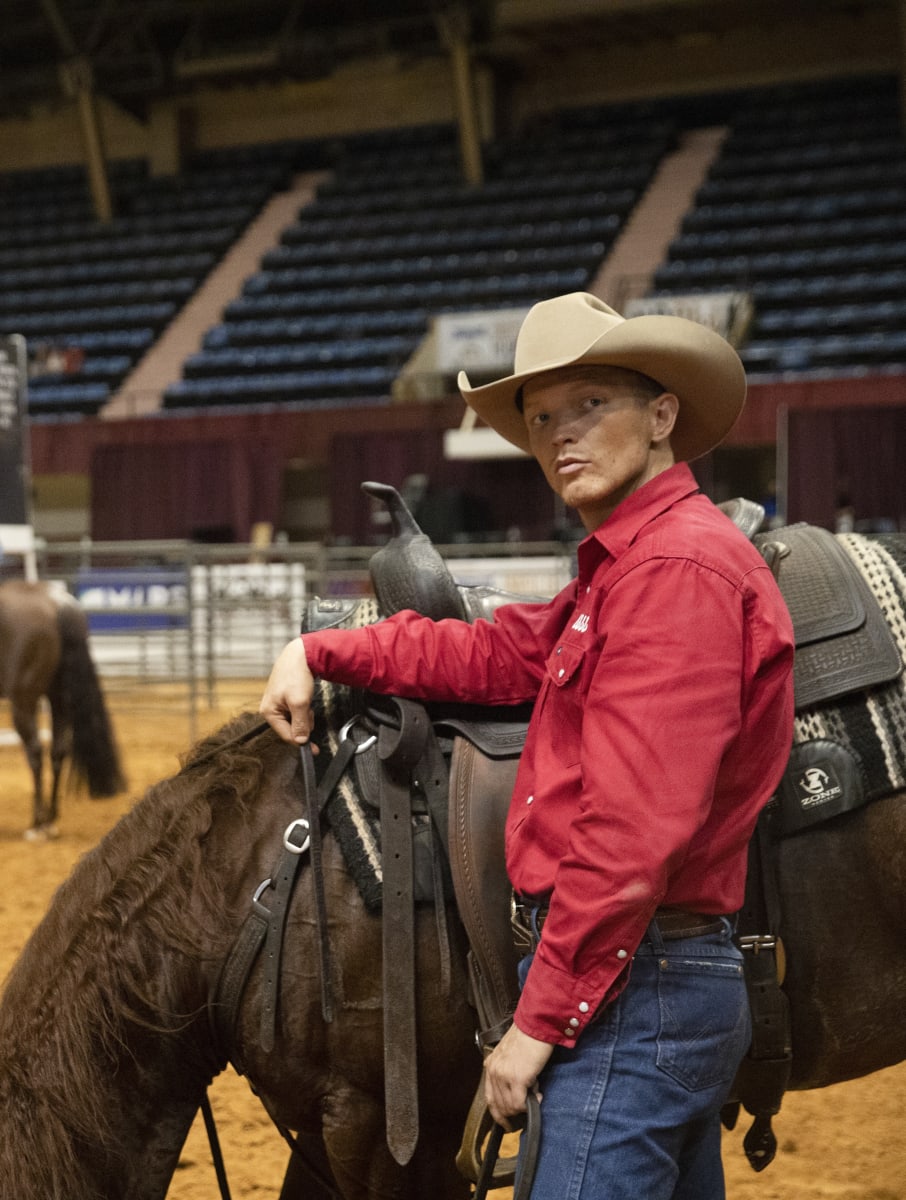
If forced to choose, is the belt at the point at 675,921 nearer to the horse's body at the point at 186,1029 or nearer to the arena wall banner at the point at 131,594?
the horse's body at the point at 186,1029

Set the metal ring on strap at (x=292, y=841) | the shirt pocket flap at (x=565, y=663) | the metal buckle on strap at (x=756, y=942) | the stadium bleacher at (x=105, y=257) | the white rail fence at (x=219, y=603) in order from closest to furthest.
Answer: the shirt pocket flap at (x=565, y=663)
the metal buckle on strap at (x=756, y=942)
the metal ring on strap at (x=292, y=841)
the white rail fence at (x=219, y=603)
the stadium bleacher at (x=105, y=257)

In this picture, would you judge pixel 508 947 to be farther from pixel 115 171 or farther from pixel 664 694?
pixel 115 171

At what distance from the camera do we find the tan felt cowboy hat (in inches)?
49.4

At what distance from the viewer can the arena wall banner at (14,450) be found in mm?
6926

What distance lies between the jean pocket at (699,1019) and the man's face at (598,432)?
1.61 feet

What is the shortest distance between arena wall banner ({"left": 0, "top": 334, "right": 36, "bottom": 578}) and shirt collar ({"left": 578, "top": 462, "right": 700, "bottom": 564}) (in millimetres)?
6204

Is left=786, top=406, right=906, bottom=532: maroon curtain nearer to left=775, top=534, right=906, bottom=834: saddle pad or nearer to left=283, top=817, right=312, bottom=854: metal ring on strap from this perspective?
left=775, top=534, right=906, bottom=834: saddle pad

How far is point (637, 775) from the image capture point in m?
1.11

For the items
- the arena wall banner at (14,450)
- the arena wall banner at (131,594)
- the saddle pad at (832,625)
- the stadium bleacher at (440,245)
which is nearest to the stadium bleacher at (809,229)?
the stadium bleacher at (440,245)

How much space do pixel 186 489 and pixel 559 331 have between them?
48.7 ft

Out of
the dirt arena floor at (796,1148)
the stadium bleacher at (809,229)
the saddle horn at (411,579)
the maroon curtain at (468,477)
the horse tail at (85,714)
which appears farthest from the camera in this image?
the stadium bleacher at (809,229)

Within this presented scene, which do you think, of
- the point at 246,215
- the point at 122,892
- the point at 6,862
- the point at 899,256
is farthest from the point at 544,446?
the point at 246,215

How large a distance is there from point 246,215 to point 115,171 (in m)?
3.81

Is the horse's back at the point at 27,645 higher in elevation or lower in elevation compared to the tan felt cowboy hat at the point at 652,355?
lower
